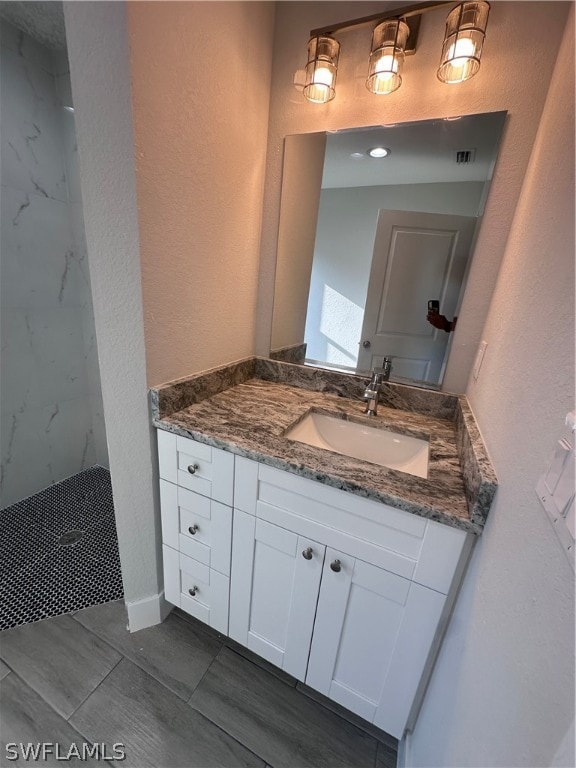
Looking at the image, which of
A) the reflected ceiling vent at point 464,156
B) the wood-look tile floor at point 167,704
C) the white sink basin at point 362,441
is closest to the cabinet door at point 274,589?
the wood-look tile floor at point 167,704

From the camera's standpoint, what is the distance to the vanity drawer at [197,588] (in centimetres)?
107

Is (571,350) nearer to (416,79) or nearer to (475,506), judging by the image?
(475,506)

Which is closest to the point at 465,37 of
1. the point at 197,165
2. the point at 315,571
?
the point at 197,165

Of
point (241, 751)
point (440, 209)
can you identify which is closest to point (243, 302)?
point (440, 209)

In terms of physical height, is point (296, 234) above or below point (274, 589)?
above

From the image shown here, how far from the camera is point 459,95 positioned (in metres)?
0.97

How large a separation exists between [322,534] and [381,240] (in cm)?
107

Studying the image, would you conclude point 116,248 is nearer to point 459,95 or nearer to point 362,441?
point 362,441

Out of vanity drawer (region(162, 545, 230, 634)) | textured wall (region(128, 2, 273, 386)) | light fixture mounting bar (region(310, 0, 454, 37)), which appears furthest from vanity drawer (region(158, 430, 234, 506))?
light fixture mounting bar (region(310, 0, 454, 37))

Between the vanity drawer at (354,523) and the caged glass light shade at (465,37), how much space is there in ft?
4.11

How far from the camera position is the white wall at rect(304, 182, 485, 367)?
1.08 meters

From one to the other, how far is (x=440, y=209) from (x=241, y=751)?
1827 mm

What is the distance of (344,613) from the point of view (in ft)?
2.85

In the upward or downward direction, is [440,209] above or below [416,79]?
below
